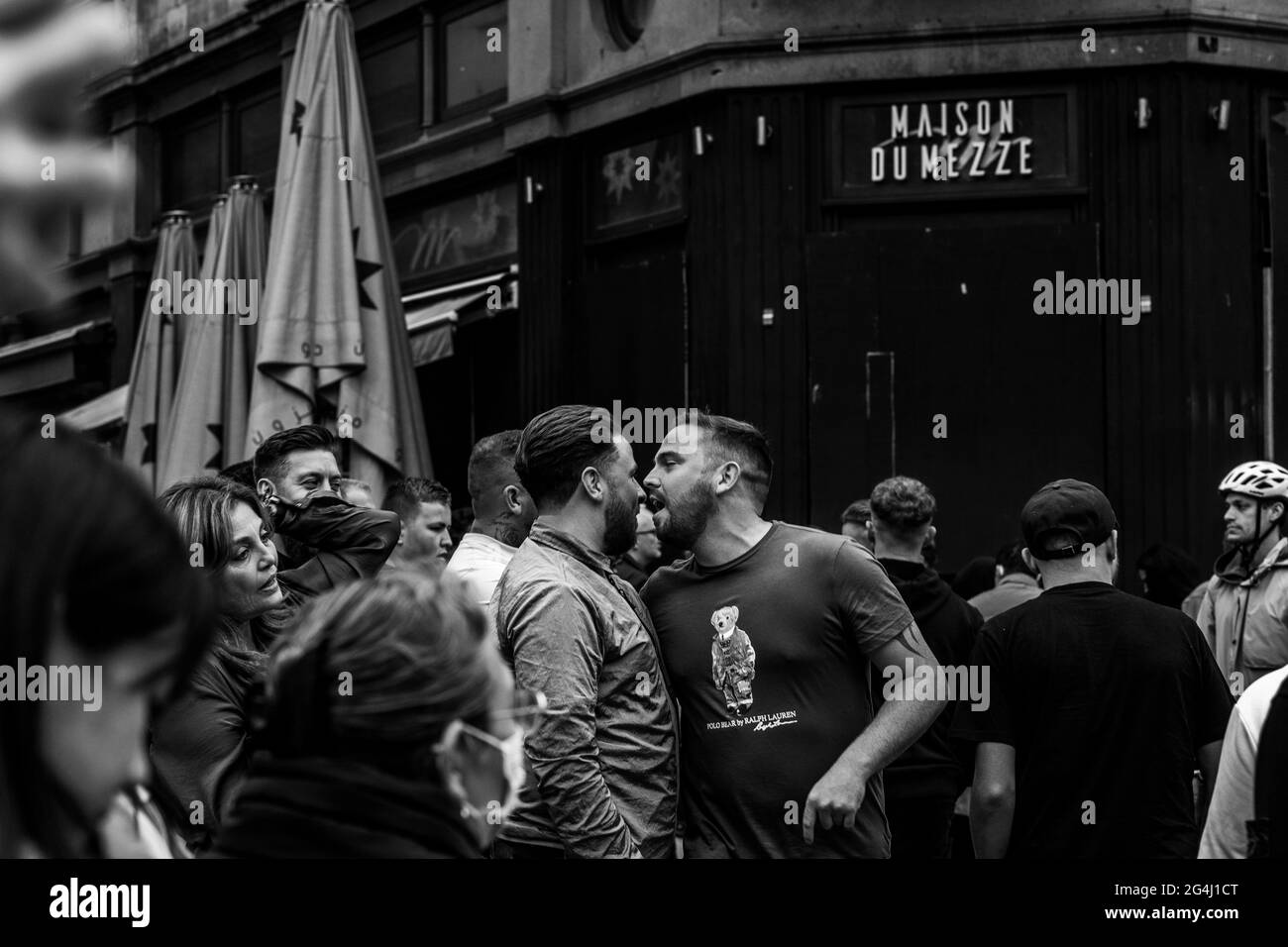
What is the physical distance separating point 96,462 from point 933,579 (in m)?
5.36

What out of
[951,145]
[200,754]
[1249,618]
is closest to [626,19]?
[951,145]

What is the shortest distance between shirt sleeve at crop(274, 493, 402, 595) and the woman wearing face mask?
2.98 meters

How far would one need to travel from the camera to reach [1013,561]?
25.1 feet

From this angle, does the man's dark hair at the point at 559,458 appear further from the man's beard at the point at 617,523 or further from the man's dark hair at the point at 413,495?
the man's dark hair at the point at 413,495

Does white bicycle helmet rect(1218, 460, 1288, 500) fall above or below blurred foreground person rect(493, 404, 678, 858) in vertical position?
above

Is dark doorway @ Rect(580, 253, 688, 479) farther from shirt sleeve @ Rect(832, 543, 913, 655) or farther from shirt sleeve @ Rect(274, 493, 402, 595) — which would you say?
shirt sleeve @ Rect(832, 543, 913, 655)

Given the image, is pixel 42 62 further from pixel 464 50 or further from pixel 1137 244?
pixel 464 50

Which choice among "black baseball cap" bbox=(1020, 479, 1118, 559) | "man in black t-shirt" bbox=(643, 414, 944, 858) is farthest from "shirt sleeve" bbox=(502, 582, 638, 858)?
"black baseball cap" bbox=(1020, 479, 1118, 559)

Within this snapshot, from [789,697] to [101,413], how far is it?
39.2ft

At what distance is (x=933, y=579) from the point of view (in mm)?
6555

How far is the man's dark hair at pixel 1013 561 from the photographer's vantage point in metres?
7.43

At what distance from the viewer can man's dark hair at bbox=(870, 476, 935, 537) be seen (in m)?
6.61

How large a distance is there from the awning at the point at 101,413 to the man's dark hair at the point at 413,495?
794 centimetres
